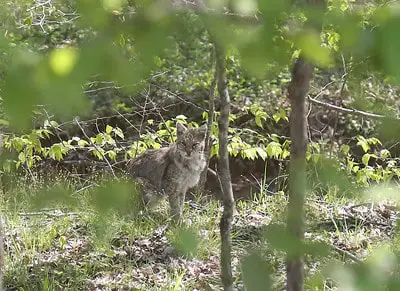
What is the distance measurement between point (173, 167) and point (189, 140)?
1.47ft

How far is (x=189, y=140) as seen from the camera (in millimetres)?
6949

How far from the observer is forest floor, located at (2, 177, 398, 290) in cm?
524

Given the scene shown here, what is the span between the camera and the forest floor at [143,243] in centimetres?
524

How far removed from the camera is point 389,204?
21.2 ft

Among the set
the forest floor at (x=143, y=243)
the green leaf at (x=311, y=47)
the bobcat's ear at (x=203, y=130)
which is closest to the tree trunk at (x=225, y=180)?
the green leaf at (x=311, y=47)

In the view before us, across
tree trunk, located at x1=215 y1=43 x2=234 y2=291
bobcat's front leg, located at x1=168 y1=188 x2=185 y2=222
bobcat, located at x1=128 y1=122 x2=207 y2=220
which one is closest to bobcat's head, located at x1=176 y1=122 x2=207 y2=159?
bobcat, located at x1=128 y1=122 x2=207 y2=220

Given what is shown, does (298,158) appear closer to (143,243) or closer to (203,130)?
(143,243)

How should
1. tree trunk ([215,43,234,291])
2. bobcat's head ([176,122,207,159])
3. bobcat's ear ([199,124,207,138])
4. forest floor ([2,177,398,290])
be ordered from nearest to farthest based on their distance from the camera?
1. tree trunk ([215,43,234,291])
2. forest floor ([2,177,398,290])
3. bobcat's ear ([199,124,207,138])
4. bobcat's head ([176,122,207,159])

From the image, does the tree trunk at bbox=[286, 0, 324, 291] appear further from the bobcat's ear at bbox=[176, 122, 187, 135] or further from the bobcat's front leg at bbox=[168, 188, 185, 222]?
the bobcat's ear at bbox=[176, 122, 187, 135]

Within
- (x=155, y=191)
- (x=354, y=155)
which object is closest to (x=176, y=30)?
(x=155, y=191)

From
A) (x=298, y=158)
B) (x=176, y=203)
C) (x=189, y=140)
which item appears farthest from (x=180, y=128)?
(x=298, y=158)

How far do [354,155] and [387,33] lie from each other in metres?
7.97

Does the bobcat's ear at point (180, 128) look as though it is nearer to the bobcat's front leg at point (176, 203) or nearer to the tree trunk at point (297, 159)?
the bobcat's front leg at point (176, 203)

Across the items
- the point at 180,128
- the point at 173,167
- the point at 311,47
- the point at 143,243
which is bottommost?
the point at 311,47
